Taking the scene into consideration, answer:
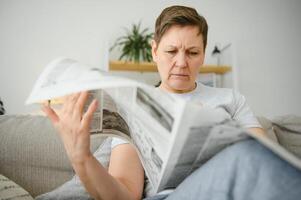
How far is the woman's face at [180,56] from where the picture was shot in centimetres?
87

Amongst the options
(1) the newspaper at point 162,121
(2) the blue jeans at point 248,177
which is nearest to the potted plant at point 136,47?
(1) the newspaper at point 162,121

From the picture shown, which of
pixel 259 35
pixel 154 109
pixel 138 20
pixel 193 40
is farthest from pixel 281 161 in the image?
pixel 259 35

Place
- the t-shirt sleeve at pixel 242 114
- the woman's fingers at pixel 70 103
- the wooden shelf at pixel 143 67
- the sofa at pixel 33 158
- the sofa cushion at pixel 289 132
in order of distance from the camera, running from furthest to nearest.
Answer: the wooden shelf at pixel 143 67, the sofa cushion at pixel 289 132, the sofa at pixel 33 158, the t-shirt sleeve at pixel 242 114, the woman's fingers at pixel 70 103

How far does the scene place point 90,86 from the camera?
454 millimetres

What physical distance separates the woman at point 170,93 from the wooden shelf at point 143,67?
152 centimetres

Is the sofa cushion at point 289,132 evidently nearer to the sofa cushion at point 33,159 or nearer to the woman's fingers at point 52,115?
the sofa cushion at point 33,159

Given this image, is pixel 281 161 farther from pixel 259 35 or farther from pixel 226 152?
pixel 259 35

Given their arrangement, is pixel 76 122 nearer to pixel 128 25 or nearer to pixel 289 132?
pixel 289 132

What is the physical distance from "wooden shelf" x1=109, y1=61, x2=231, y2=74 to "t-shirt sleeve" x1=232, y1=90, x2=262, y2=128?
1632 millimetres

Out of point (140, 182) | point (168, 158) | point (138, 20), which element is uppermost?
point (138, 20)

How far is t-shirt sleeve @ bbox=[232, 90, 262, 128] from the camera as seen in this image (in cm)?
87

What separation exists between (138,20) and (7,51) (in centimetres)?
115

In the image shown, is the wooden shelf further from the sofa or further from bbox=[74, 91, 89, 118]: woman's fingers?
bbox=[74, 91, 89, 118]: woman's fingers

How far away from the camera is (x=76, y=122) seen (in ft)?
1.72
